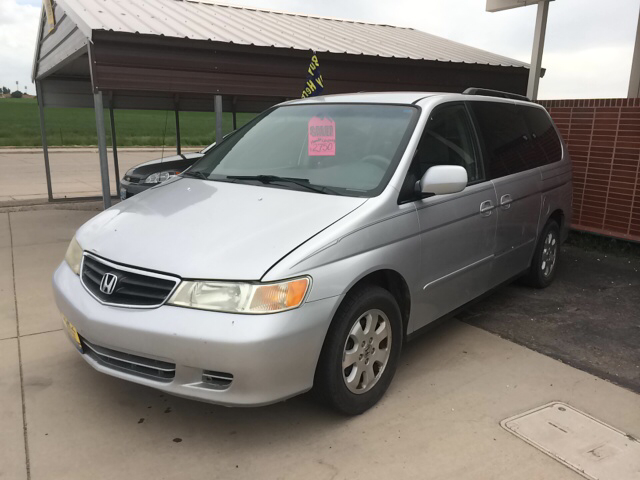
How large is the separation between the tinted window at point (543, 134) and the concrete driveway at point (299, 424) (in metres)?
2.05

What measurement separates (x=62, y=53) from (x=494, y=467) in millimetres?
7648

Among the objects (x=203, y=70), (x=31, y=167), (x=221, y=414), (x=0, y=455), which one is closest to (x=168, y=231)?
(x=221, y=414)

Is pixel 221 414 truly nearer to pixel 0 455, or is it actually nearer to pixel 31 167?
pixel 0 455

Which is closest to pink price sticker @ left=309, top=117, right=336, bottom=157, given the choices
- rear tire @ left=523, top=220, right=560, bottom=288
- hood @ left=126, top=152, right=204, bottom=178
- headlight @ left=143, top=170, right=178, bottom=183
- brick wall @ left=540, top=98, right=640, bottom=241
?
rear tire @ left=523, top=220, right=560, bottom=288

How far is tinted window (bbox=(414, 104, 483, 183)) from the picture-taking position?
3.44m

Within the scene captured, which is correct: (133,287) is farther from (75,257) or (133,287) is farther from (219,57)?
(219,57)

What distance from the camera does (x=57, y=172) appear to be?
1566 centimetres

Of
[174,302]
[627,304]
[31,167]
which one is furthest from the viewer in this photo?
[31,167]

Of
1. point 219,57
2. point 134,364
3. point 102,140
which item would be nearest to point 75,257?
point 134,364

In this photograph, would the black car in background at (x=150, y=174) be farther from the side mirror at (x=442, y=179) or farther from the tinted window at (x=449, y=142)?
the side mirror at (x=442, y=179)

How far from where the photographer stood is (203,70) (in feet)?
22.9

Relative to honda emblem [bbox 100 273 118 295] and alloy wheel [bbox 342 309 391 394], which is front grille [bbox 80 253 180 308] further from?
alloy wheel [bbox 342 309 391 394]

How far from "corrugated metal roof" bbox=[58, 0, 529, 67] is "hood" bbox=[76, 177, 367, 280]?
381 centimetres

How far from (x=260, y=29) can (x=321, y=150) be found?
5472 mm
